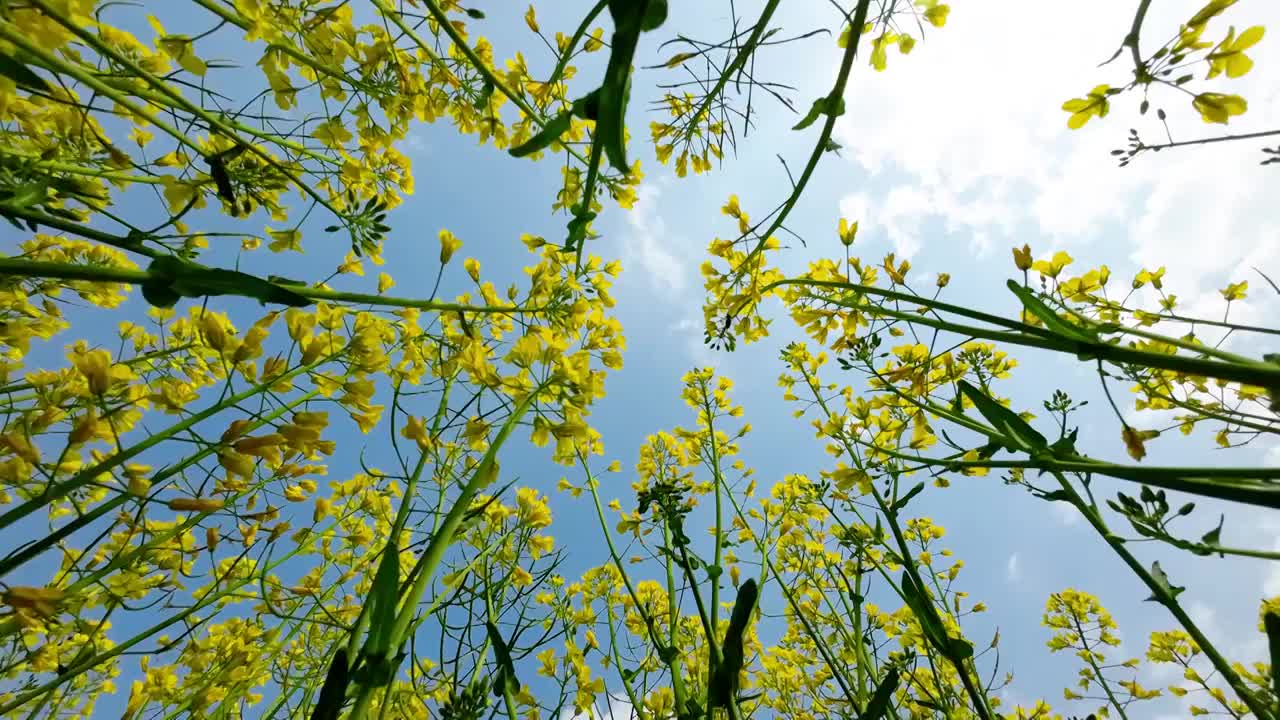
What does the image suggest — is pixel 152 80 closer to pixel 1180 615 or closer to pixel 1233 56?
pixel 1233 56

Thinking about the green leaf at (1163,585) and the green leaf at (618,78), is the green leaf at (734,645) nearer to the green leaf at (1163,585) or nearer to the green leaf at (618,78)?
the green leaf at (618,78)

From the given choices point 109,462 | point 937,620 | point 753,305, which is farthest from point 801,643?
point 109,462

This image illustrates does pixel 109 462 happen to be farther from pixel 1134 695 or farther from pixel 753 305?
pixel 1134 695

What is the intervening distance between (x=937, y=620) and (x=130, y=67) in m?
1.41

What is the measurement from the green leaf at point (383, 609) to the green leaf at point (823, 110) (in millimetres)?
684

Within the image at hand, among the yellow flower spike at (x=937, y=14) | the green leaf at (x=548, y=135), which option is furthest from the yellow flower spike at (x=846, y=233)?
the green leaf at (x=548, y=135)

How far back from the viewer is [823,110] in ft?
2.18

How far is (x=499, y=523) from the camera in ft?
6.21

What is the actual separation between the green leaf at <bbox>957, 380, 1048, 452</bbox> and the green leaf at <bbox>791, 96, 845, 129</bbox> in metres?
0.42

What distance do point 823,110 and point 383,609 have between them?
78 cm

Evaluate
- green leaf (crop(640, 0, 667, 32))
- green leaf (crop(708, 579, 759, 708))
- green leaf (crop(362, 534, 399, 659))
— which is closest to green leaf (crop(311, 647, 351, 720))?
green leaf (crop(362, 534, 399, 659))

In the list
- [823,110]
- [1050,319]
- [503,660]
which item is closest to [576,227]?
[823,110]

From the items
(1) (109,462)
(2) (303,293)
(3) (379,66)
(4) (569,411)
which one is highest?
(3) (379,66)

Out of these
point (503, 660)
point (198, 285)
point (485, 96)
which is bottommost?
point (503, 660)
